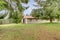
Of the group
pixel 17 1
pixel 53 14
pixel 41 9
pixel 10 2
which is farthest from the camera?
pixel 41 9

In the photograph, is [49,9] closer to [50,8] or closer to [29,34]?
[50,8]

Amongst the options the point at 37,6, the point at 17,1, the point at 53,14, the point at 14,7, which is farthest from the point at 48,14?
the point at 14,7

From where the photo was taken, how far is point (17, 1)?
22750 mm

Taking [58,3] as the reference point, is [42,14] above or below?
below

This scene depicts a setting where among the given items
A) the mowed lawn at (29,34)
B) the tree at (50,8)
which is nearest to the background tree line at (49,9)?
the tree at (50,8)

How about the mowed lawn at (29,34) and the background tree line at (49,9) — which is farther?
the background tree line at (49,9)

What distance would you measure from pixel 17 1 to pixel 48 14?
20036mm

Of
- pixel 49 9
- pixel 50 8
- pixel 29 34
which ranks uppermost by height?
pixel 50 8

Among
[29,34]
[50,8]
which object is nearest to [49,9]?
[50,8]

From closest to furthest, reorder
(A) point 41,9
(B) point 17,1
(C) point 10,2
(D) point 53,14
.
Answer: (C) point 10,2
(B) point 17,1
(D) point 53,14
(A) point 41,9

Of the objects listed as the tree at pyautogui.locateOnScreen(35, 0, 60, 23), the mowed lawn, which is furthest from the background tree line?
the mowed lawn

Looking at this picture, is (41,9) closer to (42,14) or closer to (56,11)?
(42,14)

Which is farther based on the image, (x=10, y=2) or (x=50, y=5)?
(x=50, y=5)

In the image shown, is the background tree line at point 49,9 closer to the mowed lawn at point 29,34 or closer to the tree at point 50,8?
the tree at point 50,8
